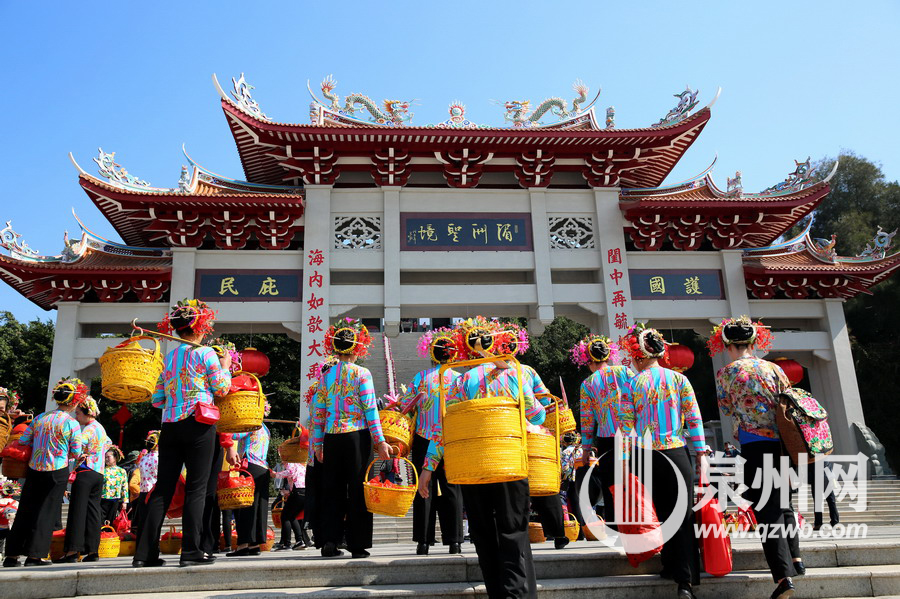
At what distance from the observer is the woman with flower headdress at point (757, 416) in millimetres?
3622

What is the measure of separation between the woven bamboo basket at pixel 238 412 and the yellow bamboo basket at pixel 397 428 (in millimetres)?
1067

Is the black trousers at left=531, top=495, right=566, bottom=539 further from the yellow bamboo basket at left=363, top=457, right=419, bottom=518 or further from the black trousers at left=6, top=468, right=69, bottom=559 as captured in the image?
the black trousers at left=6, top=468, right=69, bottom=559

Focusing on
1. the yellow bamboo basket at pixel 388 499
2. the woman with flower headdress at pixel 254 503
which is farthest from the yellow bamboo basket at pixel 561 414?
the woman with flower headdress at pixel 254 503

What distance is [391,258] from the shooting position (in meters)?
11.9

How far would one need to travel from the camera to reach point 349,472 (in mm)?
4516

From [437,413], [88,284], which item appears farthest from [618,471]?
[88,284]

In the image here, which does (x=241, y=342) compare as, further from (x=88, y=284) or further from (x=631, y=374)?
(x=631, y=374)

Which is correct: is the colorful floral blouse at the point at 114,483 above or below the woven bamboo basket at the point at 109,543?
above

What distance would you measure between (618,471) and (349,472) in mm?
1772

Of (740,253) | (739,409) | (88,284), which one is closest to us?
(739,409)

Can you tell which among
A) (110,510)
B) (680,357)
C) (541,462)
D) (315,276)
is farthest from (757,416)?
(315,276)

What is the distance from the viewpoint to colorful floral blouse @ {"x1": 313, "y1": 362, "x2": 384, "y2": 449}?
4.55m

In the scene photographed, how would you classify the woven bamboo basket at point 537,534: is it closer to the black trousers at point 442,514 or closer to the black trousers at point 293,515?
the black trousers at point 442,514

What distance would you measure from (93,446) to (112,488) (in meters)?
2.61
